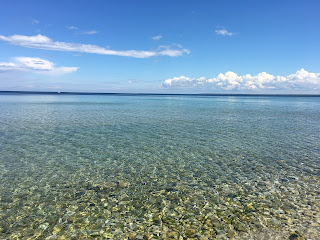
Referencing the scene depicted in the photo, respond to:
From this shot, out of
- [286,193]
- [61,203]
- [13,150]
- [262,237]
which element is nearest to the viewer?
[262,237]

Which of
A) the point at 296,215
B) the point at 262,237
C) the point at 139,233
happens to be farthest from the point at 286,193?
the point at 139,233

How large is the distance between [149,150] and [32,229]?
11.5 m

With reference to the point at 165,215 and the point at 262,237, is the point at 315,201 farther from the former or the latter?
the point at 165,215

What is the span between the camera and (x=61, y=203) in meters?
9.91

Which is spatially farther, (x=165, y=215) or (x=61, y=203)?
(x=61, y=203)

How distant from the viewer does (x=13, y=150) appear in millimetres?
18047

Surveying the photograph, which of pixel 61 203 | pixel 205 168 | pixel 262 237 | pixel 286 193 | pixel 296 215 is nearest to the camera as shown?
pixel 262 237

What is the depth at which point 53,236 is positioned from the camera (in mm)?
7758

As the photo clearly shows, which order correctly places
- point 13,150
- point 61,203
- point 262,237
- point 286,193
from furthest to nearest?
point 13,150
point 286,193
point 61,203
point 262,237

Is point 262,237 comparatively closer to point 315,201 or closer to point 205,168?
point 315,201

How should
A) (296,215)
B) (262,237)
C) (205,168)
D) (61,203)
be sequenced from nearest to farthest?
(262,237) → (296,215) → (61,203) → (205,168)

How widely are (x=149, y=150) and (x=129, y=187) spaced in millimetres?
Answer: 7294

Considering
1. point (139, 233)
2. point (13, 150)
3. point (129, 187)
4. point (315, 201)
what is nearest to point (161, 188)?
point (129, 187)

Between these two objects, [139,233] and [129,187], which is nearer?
[139,233]
